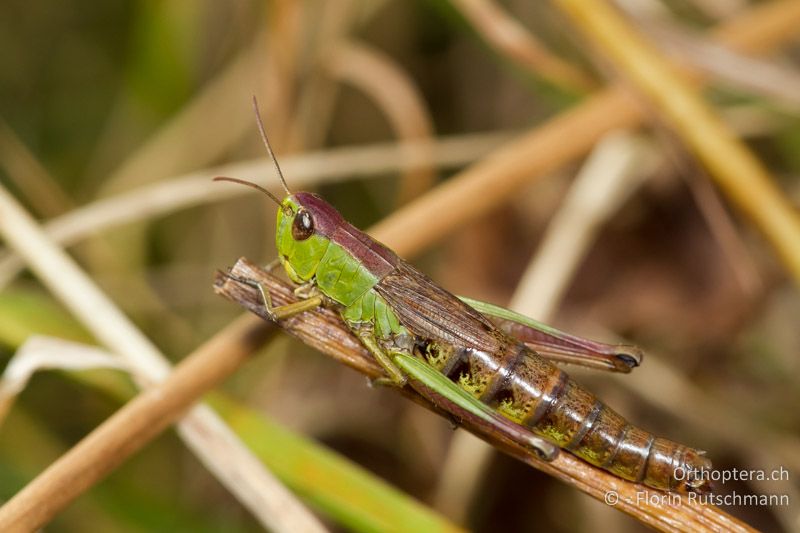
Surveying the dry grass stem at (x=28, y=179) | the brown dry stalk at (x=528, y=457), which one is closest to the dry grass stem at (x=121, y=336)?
the brown dry stalk at (x=528, y=457)

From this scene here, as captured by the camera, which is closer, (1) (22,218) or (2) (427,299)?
(2) (427,299)

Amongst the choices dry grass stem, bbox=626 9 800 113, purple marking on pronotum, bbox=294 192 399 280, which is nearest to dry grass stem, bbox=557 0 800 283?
dry grass stem, bbox=626 9 800 113

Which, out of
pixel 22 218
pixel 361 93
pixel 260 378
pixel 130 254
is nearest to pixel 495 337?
pixel 22 218

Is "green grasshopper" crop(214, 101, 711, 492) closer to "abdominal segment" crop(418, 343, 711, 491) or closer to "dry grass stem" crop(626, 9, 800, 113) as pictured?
"abdominal segment" crop(418, 343, 711, 491)

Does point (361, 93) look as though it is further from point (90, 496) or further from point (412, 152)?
point (90, 496)

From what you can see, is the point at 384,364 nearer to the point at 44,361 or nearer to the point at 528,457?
the point at 528,457

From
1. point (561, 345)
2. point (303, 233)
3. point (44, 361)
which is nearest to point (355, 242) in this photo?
point (303, 233)
